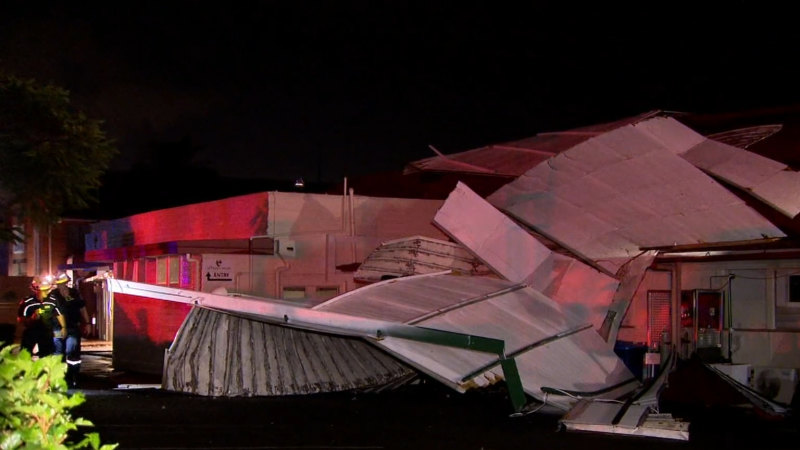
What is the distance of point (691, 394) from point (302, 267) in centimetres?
818

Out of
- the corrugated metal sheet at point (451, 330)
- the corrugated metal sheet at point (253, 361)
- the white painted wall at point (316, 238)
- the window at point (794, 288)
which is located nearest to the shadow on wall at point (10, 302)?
the white painted wall at point (316, 238)

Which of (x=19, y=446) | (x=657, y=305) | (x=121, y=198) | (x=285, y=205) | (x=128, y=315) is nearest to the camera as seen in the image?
(x=19, y=446)

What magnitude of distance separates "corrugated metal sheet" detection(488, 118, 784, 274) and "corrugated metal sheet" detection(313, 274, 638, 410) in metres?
1.81

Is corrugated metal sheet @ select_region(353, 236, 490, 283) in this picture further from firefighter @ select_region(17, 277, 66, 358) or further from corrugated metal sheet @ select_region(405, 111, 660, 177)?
firefighter @ select_region(17, 277, 66, 358)

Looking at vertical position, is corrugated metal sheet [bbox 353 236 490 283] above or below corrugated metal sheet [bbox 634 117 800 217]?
below

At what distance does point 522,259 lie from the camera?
49.2 ft

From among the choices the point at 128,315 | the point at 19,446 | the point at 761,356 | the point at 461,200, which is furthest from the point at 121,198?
the point at 19,446

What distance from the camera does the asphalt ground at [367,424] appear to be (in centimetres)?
996

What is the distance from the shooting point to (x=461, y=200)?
50.6 feet

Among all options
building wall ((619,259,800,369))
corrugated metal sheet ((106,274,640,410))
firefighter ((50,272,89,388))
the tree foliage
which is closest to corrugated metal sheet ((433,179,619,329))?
corrugated metal sheet ((106,274,640,410))

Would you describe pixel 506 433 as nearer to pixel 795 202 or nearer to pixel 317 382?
pixel 317 382

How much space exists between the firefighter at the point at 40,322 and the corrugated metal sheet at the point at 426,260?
538cm

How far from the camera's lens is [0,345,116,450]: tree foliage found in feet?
13.9

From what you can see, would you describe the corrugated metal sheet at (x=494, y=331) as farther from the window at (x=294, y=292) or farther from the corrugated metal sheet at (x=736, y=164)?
the window at (x=294, y=292)
